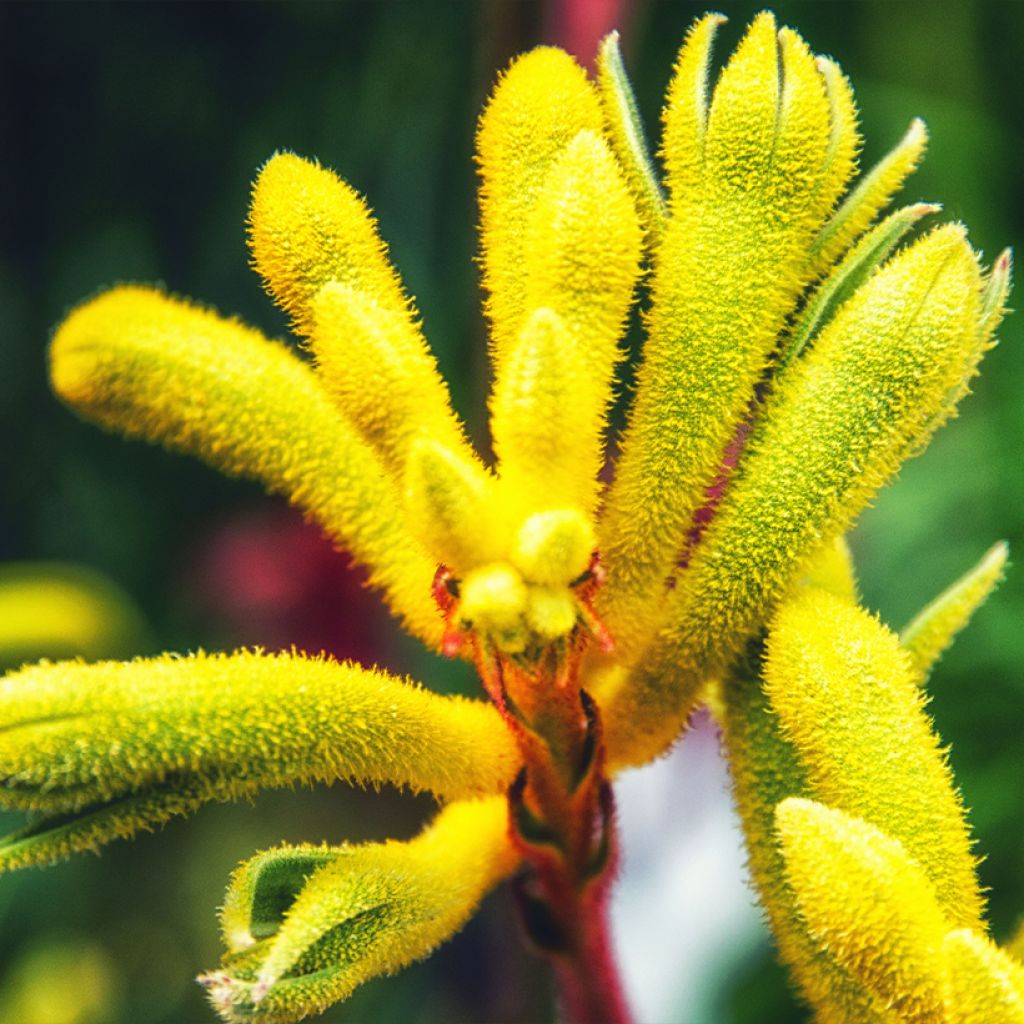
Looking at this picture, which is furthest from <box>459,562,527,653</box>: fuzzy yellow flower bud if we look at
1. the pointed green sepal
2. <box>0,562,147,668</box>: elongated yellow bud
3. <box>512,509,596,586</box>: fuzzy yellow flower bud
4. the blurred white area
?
<box>0,562,147,668</box>: elongated yellow bud

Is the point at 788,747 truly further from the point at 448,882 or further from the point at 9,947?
the point at 9,947

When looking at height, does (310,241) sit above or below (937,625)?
above

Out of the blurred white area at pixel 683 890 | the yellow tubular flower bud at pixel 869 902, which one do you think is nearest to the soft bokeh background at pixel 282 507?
the blurred white area at pixel 683 890

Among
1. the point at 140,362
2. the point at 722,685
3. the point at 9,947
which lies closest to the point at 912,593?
the point at 722,685

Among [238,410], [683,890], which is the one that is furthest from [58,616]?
[238,410]

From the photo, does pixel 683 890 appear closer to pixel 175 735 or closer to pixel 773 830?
pixel 773 830

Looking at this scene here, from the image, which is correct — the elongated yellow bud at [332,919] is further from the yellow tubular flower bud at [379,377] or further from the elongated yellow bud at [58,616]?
the elongated yellow bud at [58,616]
